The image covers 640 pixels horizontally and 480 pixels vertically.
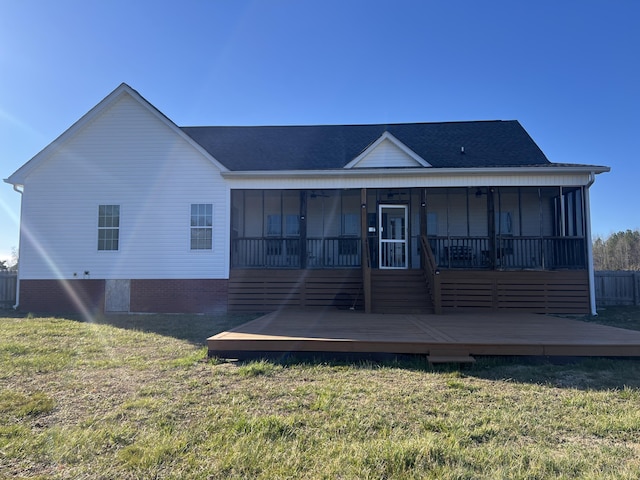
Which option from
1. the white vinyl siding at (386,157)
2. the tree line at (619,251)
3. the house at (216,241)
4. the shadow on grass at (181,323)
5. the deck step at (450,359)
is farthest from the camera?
the tree line at (619,251)

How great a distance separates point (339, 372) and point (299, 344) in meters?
0.88

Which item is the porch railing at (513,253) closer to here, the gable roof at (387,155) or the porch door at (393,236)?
the porch door at (393,236)

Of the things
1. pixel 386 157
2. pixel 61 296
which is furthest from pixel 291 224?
pixel 61 296

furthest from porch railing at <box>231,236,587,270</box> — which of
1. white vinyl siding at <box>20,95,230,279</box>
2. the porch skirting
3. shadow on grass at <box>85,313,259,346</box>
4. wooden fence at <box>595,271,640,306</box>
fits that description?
wooden fence at <box>595,271,640,306</box>

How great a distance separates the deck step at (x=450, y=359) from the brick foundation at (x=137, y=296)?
7.44 metres

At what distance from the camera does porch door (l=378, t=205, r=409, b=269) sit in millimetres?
12977

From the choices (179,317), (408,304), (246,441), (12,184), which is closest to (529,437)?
(246,441)

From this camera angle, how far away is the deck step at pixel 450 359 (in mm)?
5414

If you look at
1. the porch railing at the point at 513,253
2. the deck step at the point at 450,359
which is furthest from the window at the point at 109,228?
the deck step at the point at 450,359

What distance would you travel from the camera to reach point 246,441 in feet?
10.1

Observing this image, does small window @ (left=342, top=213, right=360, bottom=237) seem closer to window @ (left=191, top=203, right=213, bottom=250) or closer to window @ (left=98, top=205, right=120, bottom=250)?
window @ (left=191, top=203, right=213, bottom=250)

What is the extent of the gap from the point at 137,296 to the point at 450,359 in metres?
9.53

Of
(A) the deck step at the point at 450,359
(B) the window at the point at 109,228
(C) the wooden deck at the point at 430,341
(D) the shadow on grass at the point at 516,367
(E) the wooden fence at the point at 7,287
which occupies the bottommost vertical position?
(D) the shadow on grass at the point at 516,367

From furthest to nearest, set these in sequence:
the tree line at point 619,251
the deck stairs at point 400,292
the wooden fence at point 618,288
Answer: the tree line at point 619,251 < the wooden fence at point 618,288 < the deck stairs at point 400,292
